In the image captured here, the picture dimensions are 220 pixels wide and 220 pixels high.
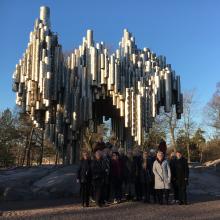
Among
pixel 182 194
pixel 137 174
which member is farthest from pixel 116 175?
pixel 182 194

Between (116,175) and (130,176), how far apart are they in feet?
1.81

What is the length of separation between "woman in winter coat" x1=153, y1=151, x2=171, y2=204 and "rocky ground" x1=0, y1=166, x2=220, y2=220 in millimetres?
629

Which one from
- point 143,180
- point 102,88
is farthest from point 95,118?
point 143,180

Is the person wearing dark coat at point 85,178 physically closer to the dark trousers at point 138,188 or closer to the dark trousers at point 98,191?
the dark trousers at point 98,191

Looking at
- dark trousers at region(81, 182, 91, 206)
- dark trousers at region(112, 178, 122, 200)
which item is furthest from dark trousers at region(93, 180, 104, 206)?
dark trousers at region(112, 178, 122, 200)

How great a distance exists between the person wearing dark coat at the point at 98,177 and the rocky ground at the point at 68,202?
1.85ft

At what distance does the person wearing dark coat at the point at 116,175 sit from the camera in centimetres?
1359

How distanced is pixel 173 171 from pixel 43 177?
6.51m

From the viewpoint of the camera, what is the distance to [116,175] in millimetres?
13625

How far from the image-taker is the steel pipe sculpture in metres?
19.1

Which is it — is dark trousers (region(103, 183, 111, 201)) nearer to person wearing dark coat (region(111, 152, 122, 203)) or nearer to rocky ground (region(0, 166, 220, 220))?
person wearing dark coat (region(111, 152, 122, 203))

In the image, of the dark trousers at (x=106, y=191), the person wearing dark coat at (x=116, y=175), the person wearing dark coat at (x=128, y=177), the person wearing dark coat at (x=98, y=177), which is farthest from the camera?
the person wearing dark coat at (x=128, y=177)

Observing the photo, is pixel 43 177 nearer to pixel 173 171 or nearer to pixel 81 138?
pixel 81 138

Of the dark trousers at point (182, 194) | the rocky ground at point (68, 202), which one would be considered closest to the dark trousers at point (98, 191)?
the rocky ground at point (68, 202)
